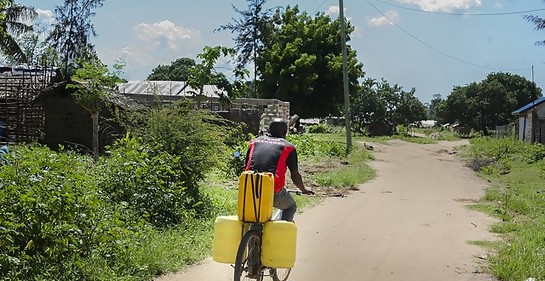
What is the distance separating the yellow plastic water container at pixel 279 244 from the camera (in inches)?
230

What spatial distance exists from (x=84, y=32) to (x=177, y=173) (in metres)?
34.2

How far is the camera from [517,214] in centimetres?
1234

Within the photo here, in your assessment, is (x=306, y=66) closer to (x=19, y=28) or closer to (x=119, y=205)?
(x=19, y=28)

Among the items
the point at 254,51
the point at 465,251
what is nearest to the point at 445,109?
the point at 254,51

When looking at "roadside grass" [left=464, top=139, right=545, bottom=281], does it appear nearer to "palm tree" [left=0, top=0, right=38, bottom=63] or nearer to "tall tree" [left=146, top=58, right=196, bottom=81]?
"palm tree" [left=0, top=0, right=38, bottom=63]

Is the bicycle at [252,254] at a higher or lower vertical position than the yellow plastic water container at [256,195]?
lower

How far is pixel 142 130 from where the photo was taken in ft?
33.9

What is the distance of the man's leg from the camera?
6379 mm

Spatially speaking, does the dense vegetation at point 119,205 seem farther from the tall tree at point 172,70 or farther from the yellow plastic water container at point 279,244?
the tall tree at point 172,70

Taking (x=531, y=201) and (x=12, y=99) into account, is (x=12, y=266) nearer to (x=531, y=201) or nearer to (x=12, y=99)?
(x=531, y=201)

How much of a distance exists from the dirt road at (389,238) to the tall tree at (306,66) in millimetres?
27256

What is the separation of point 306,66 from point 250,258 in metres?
37.8

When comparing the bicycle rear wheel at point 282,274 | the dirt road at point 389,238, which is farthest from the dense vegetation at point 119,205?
the bicycle rear wheel at point 282,274

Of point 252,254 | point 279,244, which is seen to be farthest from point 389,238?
point 252,254
